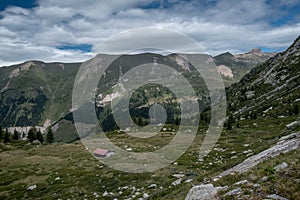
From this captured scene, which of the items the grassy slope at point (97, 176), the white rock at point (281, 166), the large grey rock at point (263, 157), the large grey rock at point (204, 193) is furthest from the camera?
the grassy slope at point (97, 176)

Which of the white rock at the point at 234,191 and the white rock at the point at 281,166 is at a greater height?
the white rock at the point at 281,166

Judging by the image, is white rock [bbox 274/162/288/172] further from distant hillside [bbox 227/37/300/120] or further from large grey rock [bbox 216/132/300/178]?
distant hillside [bbox 227/37/300/120]

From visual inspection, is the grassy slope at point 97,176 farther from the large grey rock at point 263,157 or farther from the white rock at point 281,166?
the white rock at point 281,166

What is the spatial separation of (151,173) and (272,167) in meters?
21.5

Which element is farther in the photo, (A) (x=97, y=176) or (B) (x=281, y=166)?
(A) (x=97, y=176)

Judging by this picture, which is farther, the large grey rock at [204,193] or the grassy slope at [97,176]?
the grassy slope at [97,176]

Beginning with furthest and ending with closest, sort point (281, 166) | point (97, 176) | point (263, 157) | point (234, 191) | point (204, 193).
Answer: point (97, 176)
point (263, 157)
point (204, 193)
point (281, 166)
point (234, 191)

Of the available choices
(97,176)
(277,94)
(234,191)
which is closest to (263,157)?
(234,191)

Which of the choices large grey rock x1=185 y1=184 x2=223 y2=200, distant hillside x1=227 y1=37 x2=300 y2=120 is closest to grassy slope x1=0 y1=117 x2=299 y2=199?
large grey rock x1=185 y1=184 x2=223 y2=200

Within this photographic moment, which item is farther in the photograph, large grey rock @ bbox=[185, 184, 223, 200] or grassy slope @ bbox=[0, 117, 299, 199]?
grassy slope @ bbox=[0, 117, 299, 199]

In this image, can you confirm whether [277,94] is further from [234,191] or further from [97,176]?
[234,191]

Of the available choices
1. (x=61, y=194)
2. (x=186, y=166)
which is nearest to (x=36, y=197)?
(x=61, y=194)

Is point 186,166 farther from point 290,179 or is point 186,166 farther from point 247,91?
point 247,91

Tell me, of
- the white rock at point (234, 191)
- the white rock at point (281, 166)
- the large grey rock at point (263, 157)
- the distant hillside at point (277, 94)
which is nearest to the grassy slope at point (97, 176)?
the large grey rock at point (263, 157)
